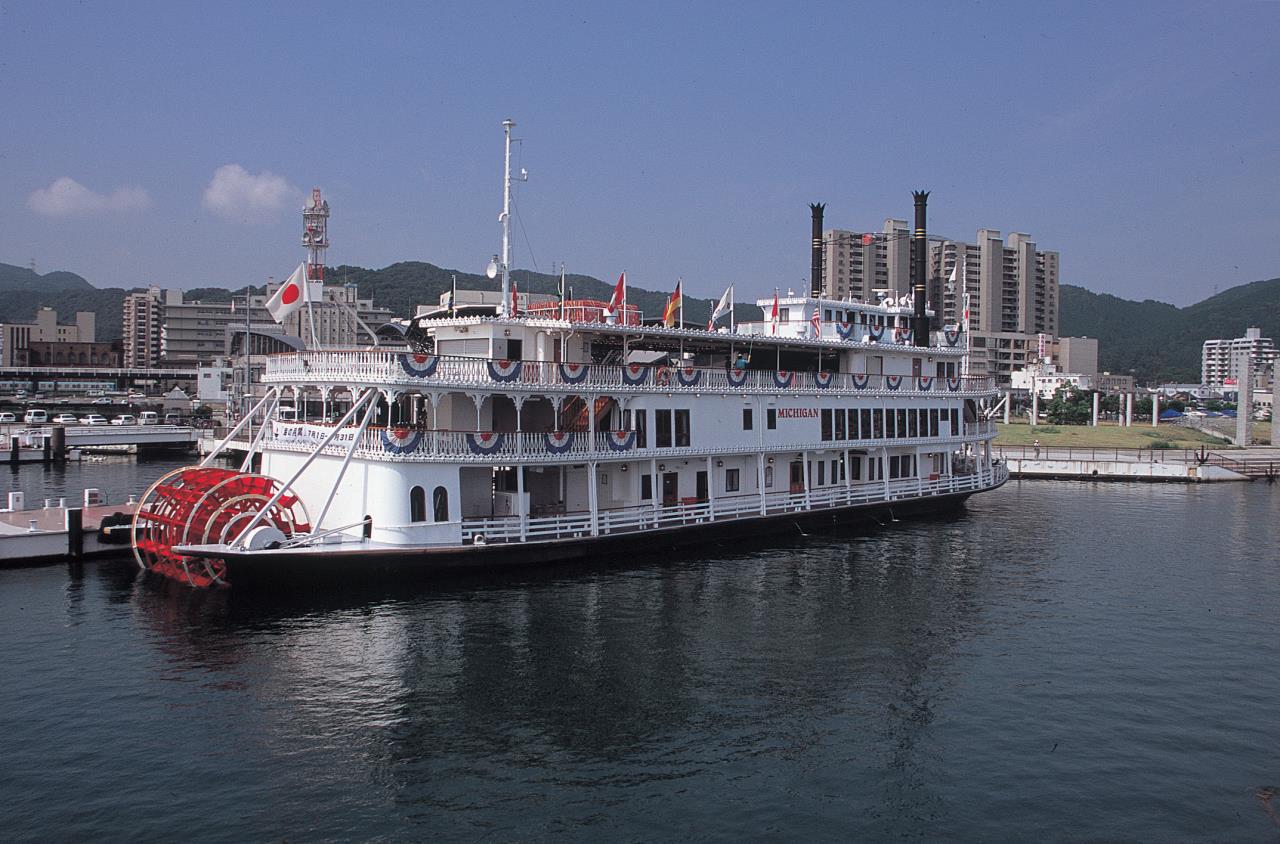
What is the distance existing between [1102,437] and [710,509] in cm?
6416

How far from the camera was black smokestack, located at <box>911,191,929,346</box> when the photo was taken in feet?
144

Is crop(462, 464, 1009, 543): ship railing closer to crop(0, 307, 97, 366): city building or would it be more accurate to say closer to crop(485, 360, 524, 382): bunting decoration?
crop(485, 360, 524, 382): bunting decoration

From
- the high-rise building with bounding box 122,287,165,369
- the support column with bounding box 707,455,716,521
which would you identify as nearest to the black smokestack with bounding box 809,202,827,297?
the support column with bounding box 707,455,716,521

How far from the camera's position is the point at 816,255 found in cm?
4453

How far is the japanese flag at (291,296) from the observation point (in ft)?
87.9

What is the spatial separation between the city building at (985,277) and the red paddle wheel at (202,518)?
12964cm

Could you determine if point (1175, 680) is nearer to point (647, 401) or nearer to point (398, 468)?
point (647, 401)

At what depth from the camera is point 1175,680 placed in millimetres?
20250

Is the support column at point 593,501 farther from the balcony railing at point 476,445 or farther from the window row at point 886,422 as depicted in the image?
the window row at point 886,422

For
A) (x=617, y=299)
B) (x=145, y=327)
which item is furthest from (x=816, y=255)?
(x=145, y=327)

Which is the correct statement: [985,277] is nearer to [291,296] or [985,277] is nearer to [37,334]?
[291,296]

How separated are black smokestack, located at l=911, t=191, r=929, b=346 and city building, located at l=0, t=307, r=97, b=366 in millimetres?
142620

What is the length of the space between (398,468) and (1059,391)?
104m

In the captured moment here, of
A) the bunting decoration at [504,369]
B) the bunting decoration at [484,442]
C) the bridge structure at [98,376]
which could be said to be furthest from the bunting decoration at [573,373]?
the bridge structure at [98,376]
